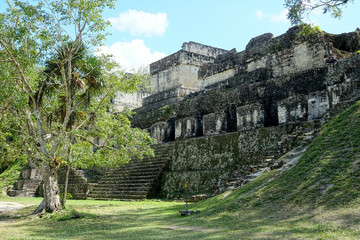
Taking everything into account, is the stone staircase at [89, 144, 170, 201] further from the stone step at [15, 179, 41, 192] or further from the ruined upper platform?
the stone step at [15, 179, 41, 192]

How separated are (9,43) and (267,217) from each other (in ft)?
21.2

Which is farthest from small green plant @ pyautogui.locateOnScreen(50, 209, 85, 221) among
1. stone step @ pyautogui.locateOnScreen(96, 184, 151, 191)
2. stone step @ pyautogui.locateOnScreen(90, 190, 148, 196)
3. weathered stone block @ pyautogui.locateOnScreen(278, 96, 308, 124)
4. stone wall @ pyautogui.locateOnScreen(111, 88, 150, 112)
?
stone wall @ pyautogui.locateOnScreen(111, 88, 150, 112)

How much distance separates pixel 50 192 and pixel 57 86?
2560 millimetres

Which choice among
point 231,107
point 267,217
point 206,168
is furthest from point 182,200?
point 267,217

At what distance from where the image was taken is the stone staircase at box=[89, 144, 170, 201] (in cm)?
1166

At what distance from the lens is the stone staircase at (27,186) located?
1686cm

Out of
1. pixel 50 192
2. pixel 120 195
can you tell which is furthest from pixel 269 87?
pixel 50 192

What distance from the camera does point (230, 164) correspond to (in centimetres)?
1021

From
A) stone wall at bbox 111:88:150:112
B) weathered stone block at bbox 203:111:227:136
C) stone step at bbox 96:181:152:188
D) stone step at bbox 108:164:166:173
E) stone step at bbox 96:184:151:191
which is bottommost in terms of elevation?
stone step at bbox 96:184:151:191

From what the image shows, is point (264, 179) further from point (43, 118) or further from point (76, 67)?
point (43, 118)

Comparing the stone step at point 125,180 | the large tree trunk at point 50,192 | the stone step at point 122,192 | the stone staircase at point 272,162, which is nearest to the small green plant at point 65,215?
the large tree trunk at point 50,192

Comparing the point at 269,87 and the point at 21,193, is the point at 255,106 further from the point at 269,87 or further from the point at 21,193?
the point at 21,193

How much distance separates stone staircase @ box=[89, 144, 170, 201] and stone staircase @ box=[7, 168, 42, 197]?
5.21 meters

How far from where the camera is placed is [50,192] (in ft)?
25.4
